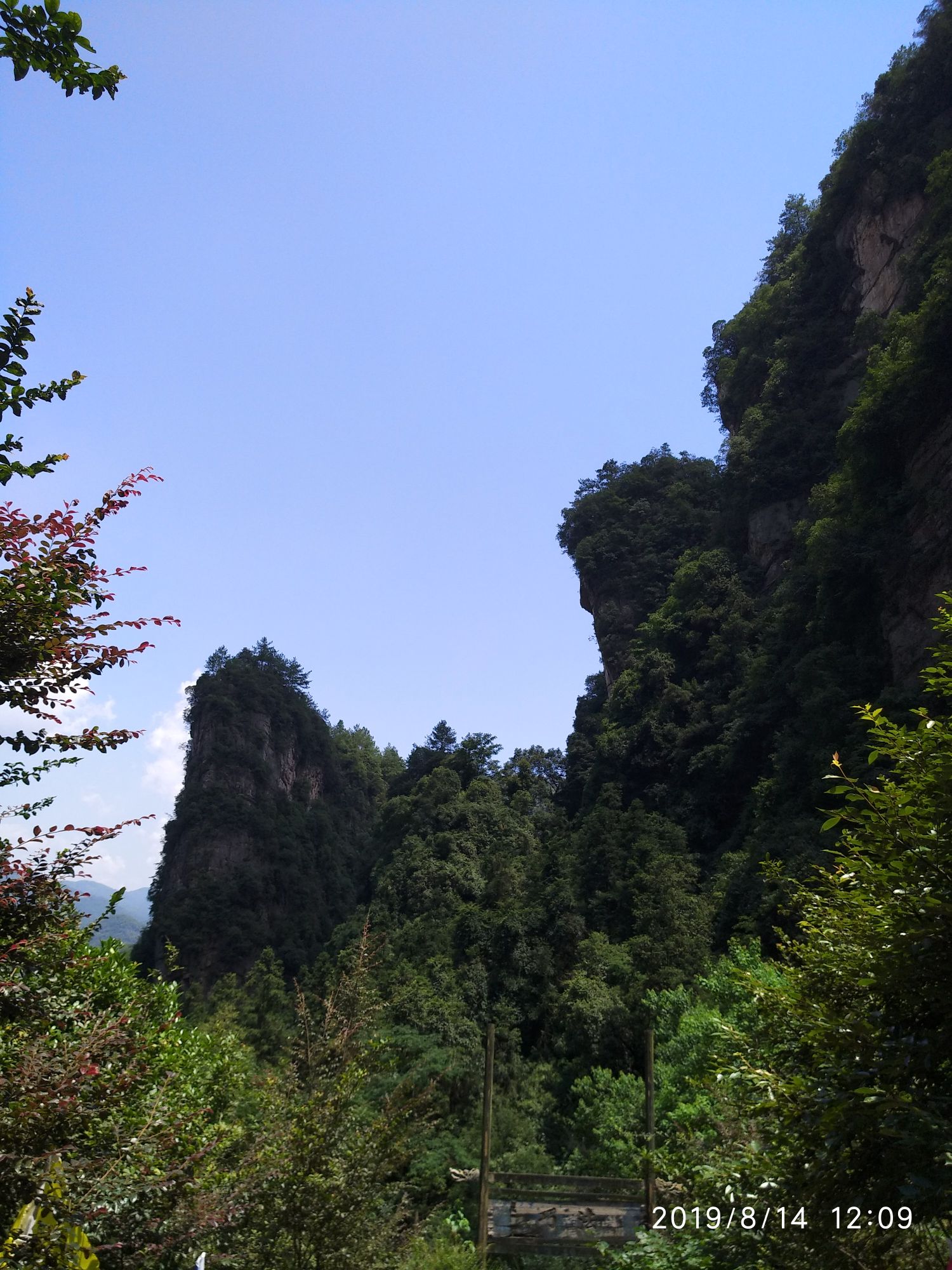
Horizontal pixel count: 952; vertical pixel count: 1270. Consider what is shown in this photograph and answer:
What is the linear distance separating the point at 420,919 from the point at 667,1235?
28854 mm

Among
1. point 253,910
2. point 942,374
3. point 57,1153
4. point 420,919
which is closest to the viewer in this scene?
point 57,1153

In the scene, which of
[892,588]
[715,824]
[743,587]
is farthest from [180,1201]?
[743,587]

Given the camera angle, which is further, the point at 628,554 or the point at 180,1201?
the point at 628,554

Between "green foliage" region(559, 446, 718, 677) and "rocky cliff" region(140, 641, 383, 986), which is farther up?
"green foliage" region(559, 446, 718, 677)

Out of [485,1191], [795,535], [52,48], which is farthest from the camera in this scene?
[795,535]

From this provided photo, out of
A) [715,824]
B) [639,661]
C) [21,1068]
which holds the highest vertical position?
[639,661]

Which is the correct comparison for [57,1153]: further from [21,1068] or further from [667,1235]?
[667,1235]

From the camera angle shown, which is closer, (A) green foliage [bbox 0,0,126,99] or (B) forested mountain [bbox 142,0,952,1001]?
(A) green foliage [bbox 0,0,126,99]

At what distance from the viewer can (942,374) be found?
23.5 m
